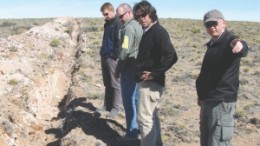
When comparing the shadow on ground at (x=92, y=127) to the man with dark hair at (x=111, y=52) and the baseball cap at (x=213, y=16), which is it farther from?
the baseball cap at (x=213, y=16)

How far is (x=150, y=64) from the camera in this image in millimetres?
5668

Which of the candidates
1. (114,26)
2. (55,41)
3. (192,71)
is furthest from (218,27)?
(55,41)

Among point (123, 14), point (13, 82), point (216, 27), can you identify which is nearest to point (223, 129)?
point (216, 27)

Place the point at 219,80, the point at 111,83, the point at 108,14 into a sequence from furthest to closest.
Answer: the point at 111,83, the point at 108,14, the point at 219,80

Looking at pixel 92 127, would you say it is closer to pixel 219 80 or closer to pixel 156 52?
pixel 156 52

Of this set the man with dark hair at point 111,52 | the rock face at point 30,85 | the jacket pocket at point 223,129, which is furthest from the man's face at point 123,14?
the rock face at point 30,85

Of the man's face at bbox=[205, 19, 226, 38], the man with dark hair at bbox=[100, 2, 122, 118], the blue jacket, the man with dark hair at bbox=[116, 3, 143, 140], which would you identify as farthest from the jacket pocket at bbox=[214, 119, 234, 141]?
the blue jacket

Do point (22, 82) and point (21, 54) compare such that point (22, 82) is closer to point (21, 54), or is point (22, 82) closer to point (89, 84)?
point (89, 84)

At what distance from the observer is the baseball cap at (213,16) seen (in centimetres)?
453

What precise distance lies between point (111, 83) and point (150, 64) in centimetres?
241

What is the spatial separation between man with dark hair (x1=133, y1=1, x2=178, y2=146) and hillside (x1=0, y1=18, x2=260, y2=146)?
1556mm

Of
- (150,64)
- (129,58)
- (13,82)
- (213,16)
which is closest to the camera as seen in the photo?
(213,16)

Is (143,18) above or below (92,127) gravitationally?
above

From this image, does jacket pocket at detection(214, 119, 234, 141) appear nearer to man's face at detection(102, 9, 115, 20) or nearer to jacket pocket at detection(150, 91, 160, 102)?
jacket pocket at detection(150, 91, 160, 102)
